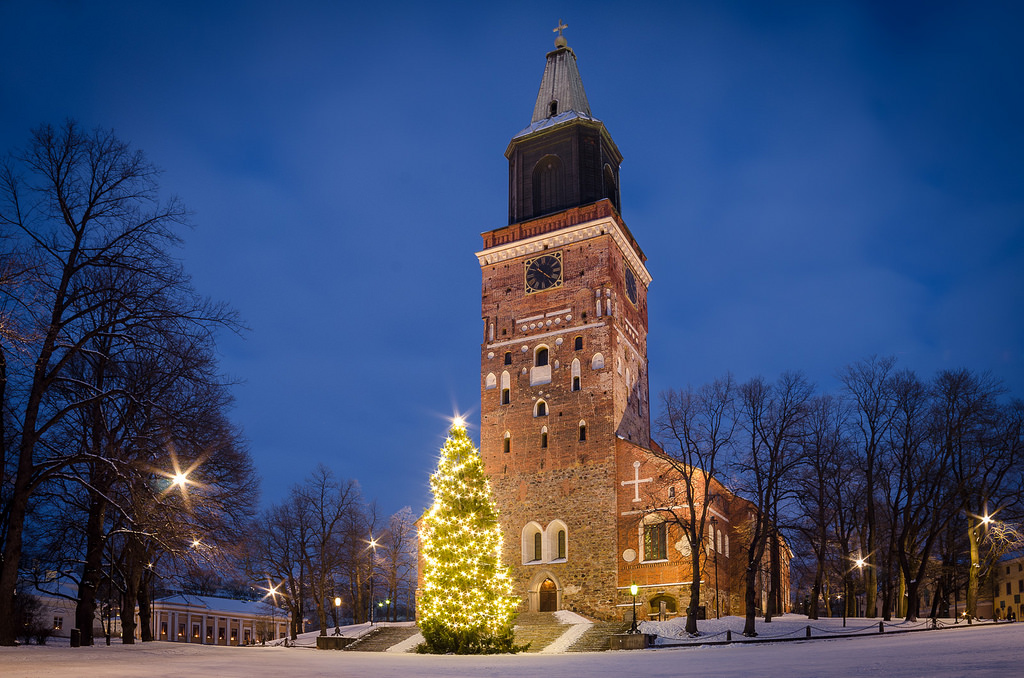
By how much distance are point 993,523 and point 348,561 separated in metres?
35.0

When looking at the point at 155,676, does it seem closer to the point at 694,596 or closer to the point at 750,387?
the point at 694,596

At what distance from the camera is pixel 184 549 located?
54.6 ft

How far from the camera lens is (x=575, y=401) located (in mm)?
43062

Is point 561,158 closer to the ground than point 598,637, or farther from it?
farther from it

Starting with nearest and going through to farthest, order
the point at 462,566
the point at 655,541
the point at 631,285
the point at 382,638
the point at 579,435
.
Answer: the point at 462,566, the point at 382,638, the point at 655,541, the point at 579,435, the point at 631,285

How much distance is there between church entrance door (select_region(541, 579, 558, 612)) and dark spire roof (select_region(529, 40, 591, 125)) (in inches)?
1039

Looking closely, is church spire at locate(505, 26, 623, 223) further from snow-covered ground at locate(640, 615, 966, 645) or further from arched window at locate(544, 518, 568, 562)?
snow-covered ground at locate(640, 615, 966, 645)

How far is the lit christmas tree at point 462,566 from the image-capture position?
82.5 feet

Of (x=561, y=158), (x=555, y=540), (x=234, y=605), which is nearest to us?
(x=555, y=540)

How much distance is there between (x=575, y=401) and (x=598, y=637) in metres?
13.6

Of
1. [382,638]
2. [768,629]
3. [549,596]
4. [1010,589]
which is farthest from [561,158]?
[1010,589]

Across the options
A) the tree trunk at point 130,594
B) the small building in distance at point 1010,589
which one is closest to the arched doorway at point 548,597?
the tree trunk at point 130,594

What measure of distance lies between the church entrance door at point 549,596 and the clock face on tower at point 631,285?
56.3 ft

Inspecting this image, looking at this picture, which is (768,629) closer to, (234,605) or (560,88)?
(560,88)
